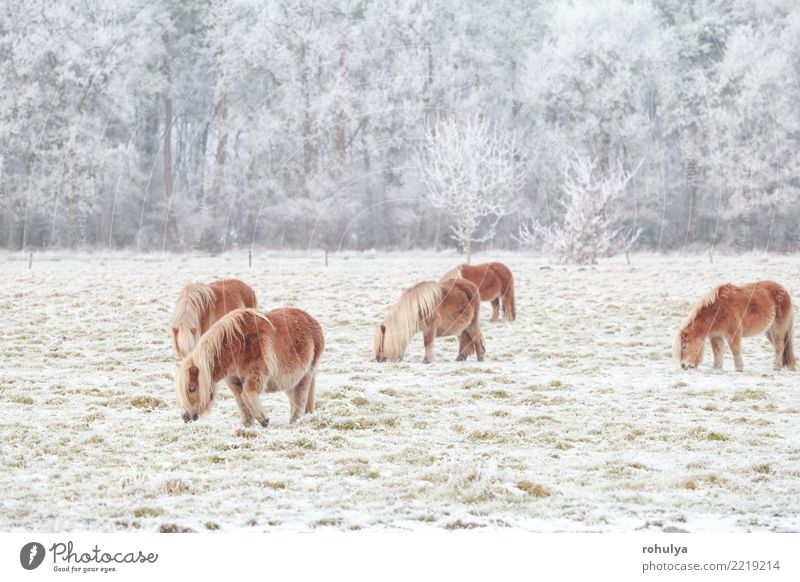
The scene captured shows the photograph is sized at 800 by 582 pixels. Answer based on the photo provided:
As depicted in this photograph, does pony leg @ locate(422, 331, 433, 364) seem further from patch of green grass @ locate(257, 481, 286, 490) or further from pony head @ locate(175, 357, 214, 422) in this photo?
patch of green grass @ locate(257, 481, 286, 490)

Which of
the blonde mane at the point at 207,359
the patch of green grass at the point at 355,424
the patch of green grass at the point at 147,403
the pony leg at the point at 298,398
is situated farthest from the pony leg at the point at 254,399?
the patch of green grass at the point at 147,403

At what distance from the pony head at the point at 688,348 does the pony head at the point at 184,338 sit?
6069 mm

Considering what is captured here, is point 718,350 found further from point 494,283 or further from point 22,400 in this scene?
point 22,400

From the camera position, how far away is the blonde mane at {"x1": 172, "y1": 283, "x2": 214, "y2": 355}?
1022cm

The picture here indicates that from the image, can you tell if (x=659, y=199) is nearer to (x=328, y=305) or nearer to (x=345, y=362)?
(x=328, y=305)

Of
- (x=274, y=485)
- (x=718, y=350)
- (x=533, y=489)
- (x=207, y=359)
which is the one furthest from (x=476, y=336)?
(x=274, y=485)

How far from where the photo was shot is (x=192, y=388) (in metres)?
7.80

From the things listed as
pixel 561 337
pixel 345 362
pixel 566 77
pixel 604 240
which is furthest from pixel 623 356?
pixel 566 77

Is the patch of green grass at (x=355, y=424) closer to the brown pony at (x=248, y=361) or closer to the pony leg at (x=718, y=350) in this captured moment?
the brown pony at (x=248, y=361)

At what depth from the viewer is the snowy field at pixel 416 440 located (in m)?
6.08

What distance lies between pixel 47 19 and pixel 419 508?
30.0m

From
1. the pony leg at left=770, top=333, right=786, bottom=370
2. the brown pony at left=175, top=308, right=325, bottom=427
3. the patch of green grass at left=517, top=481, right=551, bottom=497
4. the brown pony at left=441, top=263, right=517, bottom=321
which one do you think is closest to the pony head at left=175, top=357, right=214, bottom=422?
the brown pony at left=175, top=308, right=325, bottom=427

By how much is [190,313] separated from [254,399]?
292cm

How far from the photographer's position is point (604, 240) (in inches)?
1178
